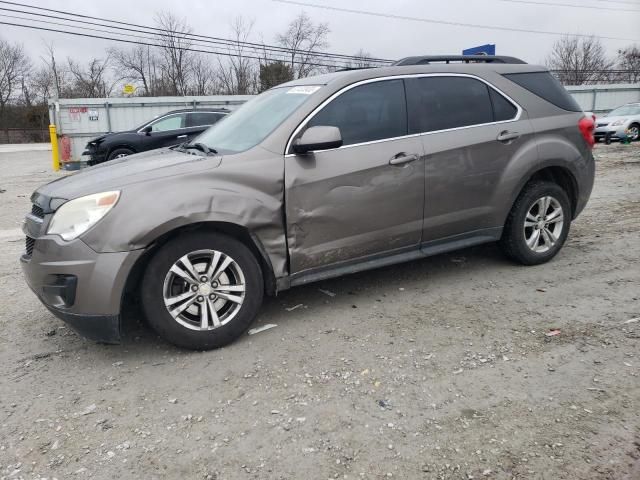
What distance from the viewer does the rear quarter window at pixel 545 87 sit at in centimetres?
451

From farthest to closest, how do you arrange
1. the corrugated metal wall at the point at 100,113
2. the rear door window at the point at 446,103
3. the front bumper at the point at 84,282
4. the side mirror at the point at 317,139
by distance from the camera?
the corrugated metal wall at the point at 100,113, the rear door window at the point at 446,103, the side mirror at the point at 317,139, the front bumper at the point at 84,282

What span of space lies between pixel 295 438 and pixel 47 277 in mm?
1814

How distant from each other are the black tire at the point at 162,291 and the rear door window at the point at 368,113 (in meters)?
1.09

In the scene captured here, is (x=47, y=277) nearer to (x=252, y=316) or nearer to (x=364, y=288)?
(x=252, y=316)

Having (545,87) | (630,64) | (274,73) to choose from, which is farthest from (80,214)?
(630,64)

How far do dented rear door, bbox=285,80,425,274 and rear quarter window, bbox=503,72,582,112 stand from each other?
133 cm

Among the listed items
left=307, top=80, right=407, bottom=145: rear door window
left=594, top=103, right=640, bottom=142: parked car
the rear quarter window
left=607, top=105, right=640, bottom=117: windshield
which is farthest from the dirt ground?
left=607, top=105, right=640, bottom=117: windshield

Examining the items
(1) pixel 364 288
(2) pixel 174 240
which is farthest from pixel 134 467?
(1) pixel 364 288

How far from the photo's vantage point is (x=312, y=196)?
3482 mm

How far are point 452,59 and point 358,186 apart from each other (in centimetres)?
174

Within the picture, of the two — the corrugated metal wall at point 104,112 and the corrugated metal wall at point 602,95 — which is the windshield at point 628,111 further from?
the corrugated metal wall at point 104,112

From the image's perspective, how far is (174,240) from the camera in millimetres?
3133

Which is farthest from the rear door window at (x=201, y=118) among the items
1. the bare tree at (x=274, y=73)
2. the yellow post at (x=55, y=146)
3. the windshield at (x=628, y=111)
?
the bare tree at (x=274, y=73)

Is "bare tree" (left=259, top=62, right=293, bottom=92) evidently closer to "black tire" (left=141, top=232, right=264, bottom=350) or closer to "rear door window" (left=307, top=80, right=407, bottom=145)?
"rear door window" (left=307, top=80, right=407, bottom=145)
